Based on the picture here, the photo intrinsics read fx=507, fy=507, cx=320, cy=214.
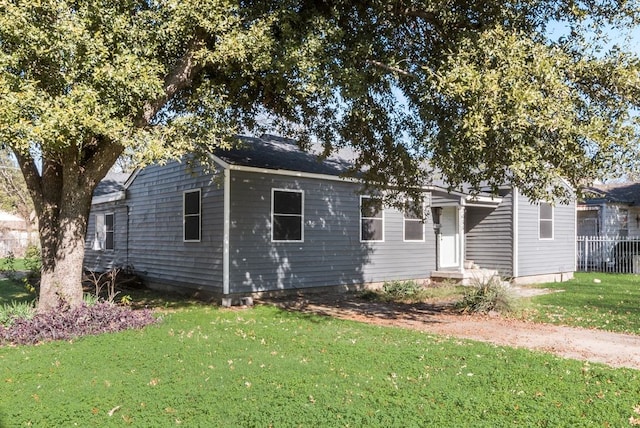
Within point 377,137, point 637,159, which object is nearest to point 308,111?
point 377,137

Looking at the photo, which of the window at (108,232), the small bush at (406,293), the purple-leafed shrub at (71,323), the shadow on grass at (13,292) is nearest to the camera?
the purple-leafed shrub at (71,323)

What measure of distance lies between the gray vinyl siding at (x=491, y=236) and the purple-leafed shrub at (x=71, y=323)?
11620mm

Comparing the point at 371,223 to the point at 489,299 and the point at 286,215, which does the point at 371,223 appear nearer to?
the point at 286,215

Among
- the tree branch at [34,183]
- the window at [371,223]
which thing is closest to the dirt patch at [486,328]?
the window at [371,223]

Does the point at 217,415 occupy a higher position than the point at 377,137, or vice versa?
the point at 377,137

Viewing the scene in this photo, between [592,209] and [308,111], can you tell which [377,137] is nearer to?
[308,111]

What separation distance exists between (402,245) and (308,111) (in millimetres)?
6125

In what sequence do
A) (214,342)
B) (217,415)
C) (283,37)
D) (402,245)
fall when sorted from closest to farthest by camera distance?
(217,415) → (214,342) → (283,37) → (402,245)

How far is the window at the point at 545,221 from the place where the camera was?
17.4m

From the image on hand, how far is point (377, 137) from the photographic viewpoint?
36.8ft

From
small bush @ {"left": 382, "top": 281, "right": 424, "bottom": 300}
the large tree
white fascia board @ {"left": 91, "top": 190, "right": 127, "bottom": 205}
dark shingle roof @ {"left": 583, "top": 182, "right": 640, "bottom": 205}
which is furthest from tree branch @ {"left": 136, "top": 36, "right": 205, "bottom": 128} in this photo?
dark shingle roof @ {"left": 583, "top": 182, "right": 640, "bottom": 205}

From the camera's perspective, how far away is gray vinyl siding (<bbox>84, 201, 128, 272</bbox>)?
55.0 feet

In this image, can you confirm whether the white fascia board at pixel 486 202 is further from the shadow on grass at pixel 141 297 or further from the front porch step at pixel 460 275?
the shadow on grass at pixel 141 297

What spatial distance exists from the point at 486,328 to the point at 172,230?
340 inches
